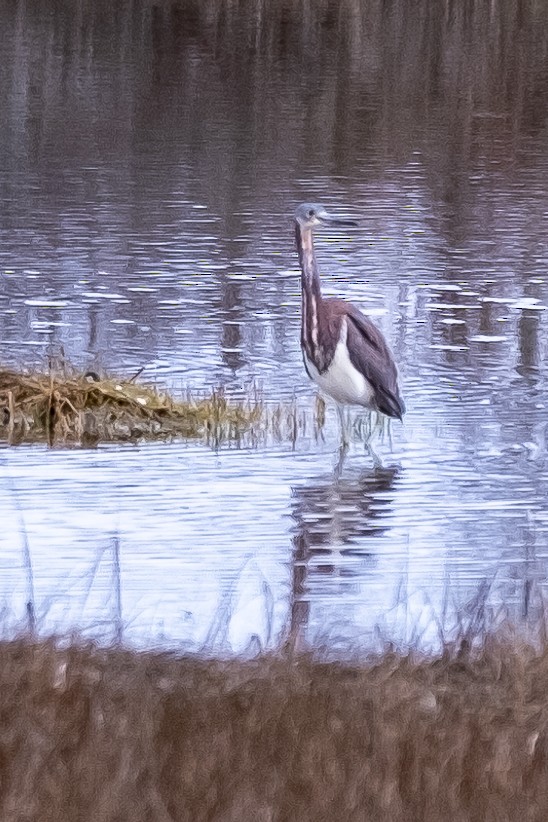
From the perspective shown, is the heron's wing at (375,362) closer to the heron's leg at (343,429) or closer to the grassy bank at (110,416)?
the heron's leg at (343,429)

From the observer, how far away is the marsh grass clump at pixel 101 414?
9.48 meters

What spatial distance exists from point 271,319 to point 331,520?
15.8 ft

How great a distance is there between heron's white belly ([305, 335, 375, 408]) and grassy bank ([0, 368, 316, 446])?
0.45 meters

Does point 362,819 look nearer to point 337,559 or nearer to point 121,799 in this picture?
point 121,799

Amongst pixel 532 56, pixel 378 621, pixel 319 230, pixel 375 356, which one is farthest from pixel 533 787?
pixel 532 56

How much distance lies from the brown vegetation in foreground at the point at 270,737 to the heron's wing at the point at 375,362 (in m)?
3.50

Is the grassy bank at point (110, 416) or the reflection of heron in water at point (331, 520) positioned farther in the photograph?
the grassy bank at point (110, 416)

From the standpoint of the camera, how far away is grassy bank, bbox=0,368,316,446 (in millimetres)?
9477

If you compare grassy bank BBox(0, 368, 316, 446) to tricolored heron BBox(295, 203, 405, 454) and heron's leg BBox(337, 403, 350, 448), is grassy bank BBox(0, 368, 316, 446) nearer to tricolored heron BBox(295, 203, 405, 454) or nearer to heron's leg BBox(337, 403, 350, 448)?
heron's leg BBox(337, 403, 350, 448)

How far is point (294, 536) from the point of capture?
26.0 feet

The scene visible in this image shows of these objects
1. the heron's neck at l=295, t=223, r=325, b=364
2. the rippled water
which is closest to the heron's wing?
the heron's neck at l=295, t=223, r=325, b=364

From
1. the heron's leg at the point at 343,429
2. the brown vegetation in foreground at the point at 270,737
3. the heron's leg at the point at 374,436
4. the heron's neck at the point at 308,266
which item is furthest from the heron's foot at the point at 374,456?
the brown vegetation in foreground at the point at 270,737

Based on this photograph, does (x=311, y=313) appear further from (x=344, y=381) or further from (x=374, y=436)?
(x=374, y=436)

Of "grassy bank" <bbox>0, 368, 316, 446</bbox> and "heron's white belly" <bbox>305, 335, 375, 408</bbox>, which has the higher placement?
"heron's white belly" <bbox>305, 335, 375, 408</bbox>
